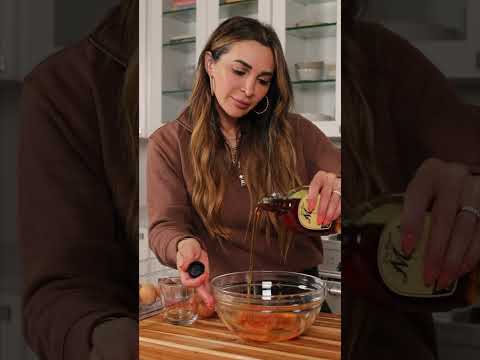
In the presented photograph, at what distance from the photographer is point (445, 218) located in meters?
0.56

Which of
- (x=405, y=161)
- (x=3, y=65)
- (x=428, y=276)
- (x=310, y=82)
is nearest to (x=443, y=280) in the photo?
(x=428, y=276)

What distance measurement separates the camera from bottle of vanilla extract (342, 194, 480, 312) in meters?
0.58

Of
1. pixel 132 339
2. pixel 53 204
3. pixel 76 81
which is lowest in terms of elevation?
pixel 132 339

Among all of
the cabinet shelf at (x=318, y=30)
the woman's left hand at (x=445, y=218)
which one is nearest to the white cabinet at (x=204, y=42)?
the cabinet shelf at (x=318, y=30)

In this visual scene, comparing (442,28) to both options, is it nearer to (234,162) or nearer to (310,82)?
(310,82)

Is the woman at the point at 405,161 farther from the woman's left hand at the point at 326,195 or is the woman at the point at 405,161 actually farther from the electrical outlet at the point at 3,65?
the electrical outlet at the point at 3,65

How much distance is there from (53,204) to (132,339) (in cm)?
20

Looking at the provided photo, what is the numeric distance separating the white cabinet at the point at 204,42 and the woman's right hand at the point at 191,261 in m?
0.15

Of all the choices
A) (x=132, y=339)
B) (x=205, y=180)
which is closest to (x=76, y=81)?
(x=205, y=180)

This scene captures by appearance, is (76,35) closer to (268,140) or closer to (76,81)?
(76,81)

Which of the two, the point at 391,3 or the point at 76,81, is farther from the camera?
the point at 76,81

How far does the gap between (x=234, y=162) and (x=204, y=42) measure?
0.14 meters

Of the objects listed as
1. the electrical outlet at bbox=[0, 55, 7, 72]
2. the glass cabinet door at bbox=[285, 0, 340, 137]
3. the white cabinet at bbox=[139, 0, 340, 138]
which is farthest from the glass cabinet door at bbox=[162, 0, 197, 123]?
the electrical outlet at bbox=[0, 55, 7, 72]

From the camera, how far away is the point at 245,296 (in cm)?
64
